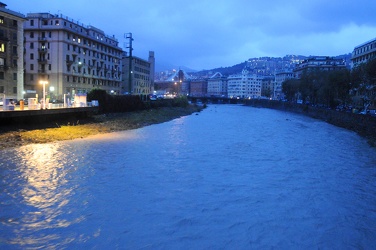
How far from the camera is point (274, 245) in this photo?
1036 cm

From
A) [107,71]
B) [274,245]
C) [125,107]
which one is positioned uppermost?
[107,71]

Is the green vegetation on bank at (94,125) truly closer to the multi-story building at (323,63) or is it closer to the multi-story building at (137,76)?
the multi-story building at (137,76)

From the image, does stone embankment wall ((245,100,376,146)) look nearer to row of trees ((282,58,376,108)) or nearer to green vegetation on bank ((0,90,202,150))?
row of trees ((282,58,376,108))

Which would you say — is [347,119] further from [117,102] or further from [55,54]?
[55,54]

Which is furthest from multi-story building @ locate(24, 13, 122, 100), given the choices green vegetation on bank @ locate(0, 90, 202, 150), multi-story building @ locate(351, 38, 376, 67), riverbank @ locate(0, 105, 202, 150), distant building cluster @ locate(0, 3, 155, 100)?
multi-story building @ locate(351, 38, 376, 67)

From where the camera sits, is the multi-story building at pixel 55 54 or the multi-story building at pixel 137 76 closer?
the multi-story building at pixel 55 54

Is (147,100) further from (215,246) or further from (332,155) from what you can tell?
(215,246)

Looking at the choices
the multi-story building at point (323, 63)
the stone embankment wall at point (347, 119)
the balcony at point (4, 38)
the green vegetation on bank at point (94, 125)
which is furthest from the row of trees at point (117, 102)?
the multi-story building at point (323, 63)

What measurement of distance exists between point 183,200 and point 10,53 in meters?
56.3

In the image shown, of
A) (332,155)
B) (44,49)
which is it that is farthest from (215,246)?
(44,49)

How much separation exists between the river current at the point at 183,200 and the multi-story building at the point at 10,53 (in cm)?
3894

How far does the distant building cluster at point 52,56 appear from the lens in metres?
59.4

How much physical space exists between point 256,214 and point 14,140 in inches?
829

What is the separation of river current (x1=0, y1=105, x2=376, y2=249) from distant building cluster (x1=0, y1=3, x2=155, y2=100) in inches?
1609
